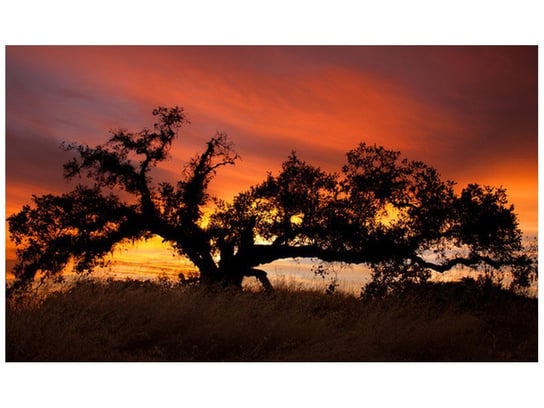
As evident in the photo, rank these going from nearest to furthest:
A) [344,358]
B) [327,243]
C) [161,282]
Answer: [344,358]
[161,282]
[327,243]

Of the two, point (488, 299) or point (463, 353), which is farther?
point (488, 299)

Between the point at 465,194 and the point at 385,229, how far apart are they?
218 cm

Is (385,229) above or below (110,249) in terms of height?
above

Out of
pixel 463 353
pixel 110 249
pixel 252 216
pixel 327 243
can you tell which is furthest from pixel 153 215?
pixel 463 353

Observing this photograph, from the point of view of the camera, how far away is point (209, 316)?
12.0m

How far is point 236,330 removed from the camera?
11555 mm

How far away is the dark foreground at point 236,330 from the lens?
35.0 feet

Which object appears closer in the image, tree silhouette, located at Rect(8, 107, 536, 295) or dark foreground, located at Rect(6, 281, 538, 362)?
dark foreground, located at Rect(6, 281, 538, 362)

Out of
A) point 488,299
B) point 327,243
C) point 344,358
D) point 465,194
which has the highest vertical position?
point 465,194

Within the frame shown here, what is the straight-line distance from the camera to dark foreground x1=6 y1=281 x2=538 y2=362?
1066cm

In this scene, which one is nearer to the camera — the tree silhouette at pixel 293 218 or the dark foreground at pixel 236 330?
the dark foreground at pixel 236 330

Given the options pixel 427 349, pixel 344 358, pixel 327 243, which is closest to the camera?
pixel 344 358

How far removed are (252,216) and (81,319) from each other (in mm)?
5698

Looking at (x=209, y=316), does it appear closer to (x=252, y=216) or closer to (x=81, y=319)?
(x=81, y=319)
